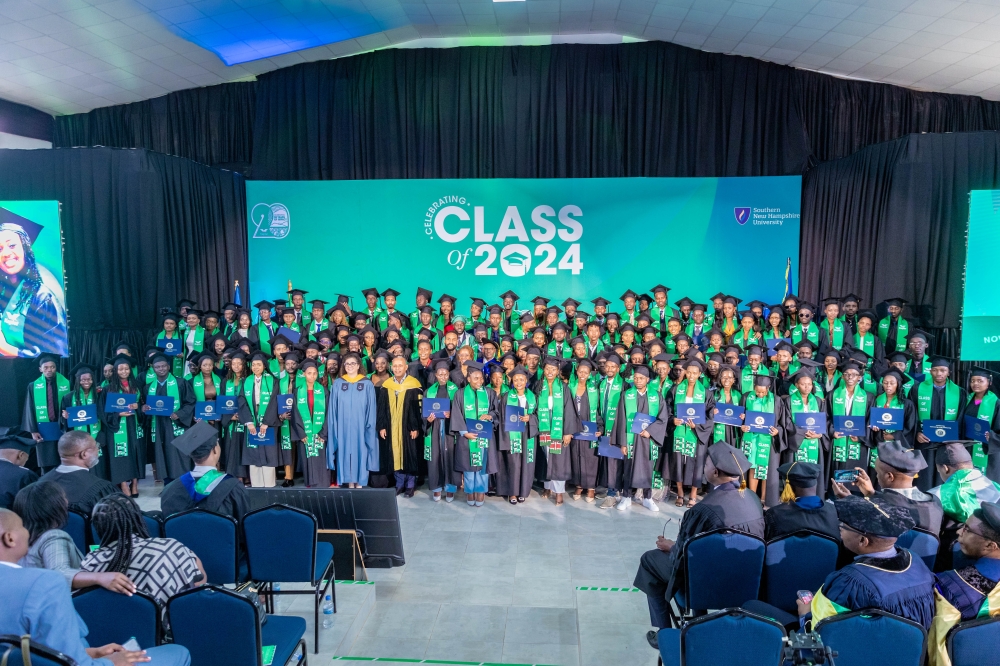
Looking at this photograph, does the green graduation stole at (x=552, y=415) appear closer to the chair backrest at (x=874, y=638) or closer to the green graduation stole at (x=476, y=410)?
the green graduation stole at (x=476, y=410)

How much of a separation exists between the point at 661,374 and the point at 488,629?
10.8 ft

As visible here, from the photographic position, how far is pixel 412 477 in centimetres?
686

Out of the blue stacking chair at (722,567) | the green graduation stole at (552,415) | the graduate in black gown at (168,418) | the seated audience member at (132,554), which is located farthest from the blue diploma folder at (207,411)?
the blue stacking chair at (722,567)

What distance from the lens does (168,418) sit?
695 centimetres

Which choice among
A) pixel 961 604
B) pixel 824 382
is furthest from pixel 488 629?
pixel 824 382

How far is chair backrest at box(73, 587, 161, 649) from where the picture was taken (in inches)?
104

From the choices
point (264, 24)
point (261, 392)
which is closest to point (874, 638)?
point (261, 392)

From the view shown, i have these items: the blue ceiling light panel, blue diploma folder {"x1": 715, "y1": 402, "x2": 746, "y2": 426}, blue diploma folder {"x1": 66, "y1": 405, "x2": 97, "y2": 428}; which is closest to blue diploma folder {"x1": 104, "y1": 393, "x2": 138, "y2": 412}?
blue diploma folder {"x1": 66, "y1": 405, "x2": 97, "y2": 428}

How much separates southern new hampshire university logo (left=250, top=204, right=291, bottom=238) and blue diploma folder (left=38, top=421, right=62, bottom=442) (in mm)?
5602

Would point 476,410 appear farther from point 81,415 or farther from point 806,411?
point 81,415

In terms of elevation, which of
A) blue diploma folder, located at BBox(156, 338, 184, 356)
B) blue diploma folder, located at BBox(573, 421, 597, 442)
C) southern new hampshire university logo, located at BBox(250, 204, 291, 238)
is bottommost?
blue diploma folder, located at BBox(573, 421, 597, 442)

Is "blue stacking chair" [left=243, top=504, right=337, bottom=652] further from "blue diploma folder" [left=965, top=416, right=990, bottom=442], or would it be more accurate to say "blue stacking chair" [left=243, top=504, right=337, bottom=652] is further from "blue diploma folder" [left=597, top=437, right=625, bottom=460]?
"blue diploma folder" [left=965, top=416, right=990, bottom=442]

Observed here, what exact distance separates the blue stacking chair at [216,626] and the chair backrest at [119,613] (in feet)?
0.25

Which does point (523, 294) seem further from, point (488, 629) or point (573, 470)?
point (488, 629)
